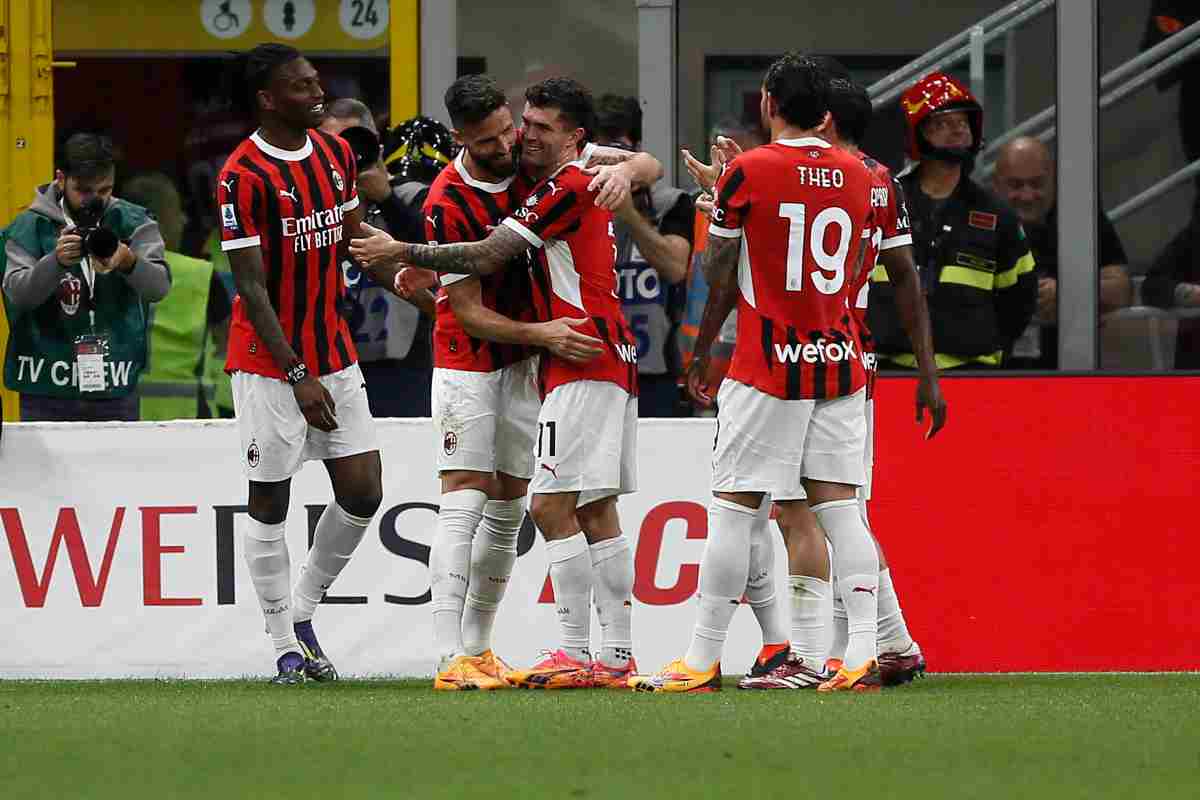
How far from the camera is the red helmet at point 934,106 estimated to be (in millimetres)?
9109

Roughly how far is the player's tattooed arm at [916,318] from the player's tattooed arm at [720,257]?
79 cm

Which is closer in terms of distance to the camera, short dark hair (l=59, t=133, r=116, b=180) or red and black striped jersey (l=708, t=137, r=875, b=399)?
red and black striped jersey (l=708, t=137, r=875, b=399)

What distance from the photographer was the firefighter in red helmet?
361 inches

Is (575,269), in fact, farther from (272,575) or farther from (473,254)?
(272,575)

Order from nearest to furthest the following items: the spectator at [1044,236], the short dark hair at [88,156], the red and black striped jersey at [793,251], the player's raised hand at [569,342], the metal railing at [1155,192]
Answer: the red and black striped jersey at [793,251], the player's raised hand at [569,342], the short dark hair at [88,156], the spectator at [1044,236], the metal railing at [1155,192]

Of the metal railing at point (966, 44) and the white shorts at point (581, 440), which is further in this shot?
the metal railing at point (966, 44)

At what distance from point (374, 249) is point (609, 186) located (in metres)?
0.84

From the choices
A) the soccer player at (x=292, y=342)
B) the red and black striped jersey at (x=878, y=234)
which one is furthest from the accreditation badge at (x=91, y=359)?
the red and black striped jersey at (x=878, y=234)

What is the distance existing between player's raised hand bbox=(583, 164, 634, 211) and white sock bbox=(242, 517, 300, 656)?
1812 mm

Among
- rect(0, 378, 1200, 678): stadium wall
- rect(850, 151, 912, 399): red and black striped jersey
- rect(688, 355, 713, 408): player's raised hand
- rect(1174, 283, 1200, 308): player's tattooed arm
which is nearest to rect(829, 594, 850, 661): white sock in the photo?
rect(850, 151, 912, 399): red and black striped jersey

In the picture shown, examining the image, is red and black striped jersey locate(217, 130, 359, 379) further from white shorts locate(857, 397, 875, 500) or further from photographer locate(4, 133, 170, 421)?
white shorts locate(857, 397, 875, 500)

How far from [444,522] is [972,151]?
115 inches

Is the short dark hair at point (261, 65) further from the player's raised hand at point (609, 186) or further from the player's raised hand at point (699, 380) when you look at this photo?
the player's raised hand at point (699, 380)

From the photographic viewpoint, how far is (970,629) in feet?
30.1
